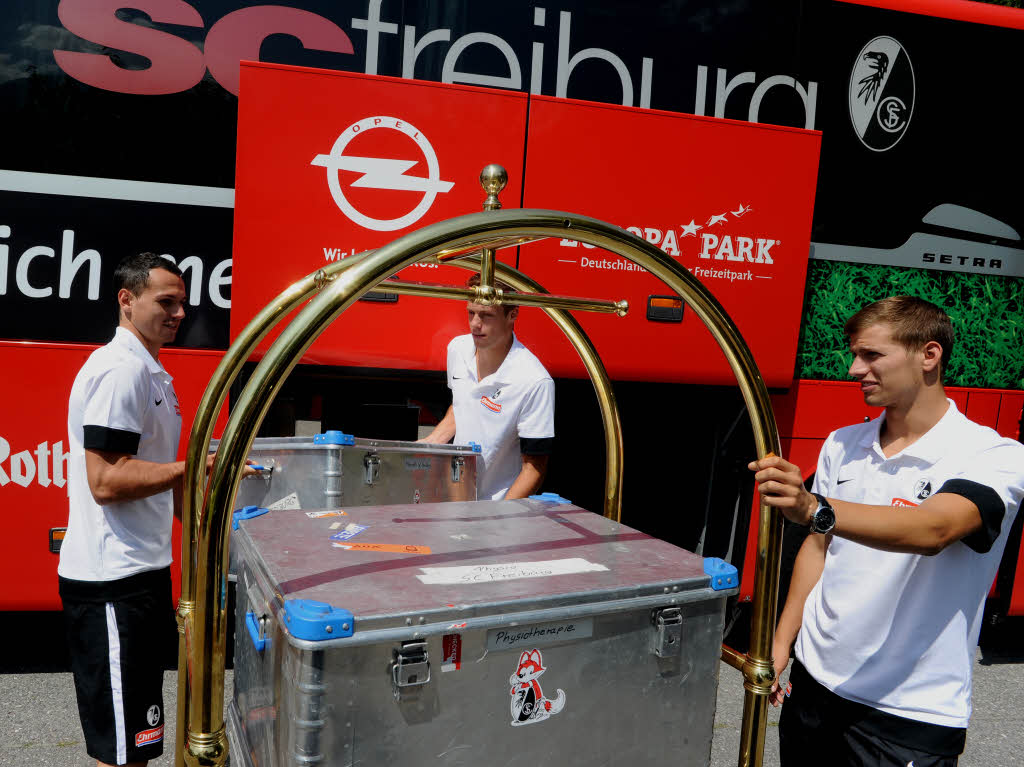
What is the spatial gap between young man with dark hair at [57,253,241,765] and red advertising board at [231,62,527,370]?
81 cm

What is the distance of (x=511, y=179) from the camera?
3.12 m

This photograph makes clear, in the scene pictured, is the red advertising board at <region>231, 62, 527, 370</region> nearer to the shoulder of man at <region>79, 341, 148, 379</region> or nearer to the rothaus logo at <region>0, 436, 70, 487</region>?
the shoulder of man at <region>79, 341, 148, 379</region>

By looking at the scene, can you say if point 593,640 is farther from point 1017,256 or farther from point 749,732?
point 1017,256

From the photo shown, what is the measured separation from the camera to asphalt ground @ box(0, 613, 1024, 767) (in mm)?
2818

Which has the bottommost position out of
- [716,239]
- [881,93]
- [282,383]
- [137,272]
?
[282,383]

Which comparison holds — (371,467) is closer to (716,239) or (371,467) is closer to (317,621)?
(317,621)

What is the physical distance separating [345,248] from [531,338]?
81 cm

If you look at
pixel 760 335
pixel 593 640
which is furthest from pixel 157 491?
pixel 760 335

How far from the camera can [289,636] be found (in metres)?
0.96

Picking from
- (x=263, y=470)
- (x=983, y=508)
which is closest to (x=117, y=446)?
(x=263, y=470)

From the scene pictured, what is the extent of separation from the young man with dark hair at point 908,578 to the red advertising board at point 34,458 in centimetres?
226

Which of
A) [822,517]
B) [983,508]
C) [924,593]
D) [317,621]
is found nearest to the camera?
[317,621]

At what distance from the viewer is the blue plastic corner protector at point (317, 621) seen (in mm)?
935

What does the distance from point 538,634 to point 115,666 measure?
5.23 ft
